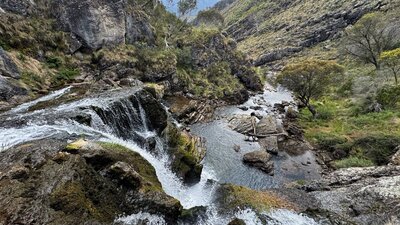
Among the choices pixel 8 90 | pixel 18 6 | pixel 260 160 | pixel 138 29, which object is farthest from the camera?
pixel 138 29

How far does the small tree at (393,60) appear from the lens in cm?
3393

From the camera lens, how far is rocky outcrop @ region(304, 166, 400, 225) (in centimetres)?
1347

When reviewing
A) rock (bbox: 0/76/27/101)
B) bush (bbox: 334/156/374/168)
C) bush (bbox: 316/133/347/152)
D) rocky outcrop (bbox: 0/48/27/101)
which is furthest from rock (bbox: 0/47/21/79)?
bush (bbox: 316/133/347/152)

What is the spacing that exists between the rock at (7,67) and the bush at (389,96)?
41274 mm

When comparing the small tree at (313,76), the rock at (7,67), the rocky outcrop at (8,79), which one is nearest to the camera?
the rocky outcrop at (8,79)

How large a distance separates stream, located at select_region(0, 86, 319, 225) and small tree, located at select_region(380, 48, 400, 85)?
19.7 m

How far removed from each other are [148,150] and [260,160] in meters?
10.6

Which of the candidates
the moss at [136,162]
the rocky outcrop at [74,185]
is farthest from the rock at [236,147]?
the rocky outcrop at [74,185]

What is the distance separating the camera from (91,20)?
3784 cm

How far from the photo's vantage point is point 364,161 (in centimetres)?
2080

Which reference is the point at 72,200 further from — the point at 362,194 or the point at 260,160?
the point at 260,160

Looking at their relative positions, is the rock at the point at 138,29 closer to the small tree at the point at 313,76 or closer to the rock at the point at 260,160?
the small tree at the point at 313,76

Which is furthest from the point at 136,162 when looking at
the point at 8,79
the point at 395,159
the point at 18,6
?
the point at 18,6

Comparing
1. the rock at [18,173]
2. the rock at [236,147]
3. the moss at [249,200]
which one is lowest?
the rock at [236,147]
